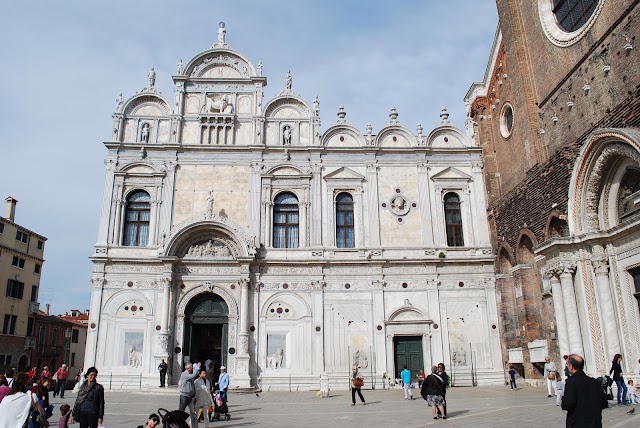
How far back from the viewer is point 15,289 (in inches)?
1396

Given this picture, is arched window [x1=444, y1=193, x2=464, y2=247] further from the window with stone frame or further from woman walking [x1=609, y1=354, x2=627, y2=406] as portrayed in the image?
woman walking [x1=609, y1=354, x2=627, y2=406]

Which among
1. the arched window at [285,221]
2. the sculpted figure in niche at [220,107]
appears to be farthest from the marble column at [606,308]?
the sculpted figure in niche at [220,107]

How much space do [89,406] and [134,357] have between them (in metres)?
14.8

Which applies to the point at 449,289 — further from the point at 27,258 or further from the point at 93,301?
the point at 27,258

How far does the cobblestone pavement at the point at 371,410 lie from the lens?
11.2 meters

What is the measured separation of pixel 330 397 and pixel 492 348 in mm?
8037

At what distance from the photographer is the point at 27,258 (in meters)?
37.2

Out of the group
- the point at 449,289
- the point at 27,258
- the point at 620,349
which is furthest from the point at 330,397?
the point at 27,258

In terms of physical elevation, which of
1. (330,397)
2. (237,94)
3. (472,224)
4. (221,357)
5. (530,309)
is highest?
(237,94)

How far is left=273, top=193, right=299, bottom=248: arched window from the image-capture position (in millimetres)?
23391

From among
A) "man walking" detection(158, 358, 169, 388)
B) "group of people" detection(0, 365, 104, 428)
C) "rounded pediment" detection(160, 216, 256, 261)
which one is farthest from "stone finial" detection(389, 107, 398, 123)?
"group of people" detection(0, 365, 104, 428)

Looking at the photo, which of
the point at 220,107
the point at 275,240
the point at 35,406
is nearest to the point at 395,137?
the point at 275,240

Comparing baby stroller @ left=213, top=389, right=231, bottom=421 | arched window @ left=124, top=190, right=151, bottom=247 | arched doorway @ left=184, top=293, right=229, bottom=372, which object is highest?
arched window @ left=124, top=190, right=151, bottom=247

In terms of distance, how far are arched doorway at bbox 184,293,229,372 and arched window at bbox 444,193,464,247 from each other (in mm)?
10534
